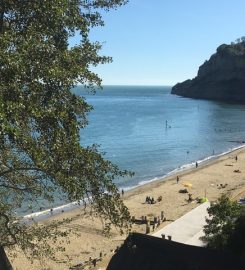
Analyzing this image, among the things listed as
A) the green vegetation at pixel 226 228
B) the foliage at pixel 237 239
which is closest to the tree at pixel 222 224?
the green vegetation at pixel 226 228

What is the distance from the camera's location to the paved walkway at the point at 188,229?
24953mm

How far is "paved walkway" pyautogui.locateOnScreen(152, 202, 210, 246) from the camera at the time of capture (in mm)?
24953

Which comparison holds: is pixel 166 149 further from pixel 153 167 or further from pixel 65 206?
pixel 65 206

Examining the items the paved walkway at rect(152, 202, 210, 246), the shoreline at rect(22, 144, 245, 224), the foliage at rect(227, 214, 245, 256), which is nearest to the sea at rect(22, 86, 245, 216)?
the shoreline at rect(22, 144, 245, 224)

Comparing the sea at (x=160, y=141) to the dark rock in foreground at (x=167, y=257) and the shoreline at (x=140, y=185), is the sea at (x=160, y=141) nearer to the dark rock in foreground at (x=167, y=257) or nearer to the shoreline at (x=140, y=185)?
the shoreline at (x=140, y=185)

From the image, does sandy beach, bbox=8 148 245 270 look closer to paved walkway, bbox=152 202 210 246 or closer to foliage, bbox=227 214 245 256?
paved walkway, bbox=152 202 210 246

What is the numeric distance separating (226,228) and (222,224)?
1337 millimetres

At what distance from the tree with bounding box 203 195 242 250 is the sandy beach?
6.82 m

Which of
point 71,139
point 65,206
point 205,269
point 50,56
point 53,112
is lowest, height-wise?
point 65,206

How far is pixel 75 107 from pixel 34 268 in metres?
21.0

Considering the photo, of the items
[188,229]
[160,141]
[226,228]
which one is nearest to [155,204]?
[188,229]

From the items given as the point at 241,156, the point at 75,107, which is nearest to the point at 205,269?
the point at 75,107

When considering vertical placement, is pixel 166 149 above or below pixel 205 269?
below

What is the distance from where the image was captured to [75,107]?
28.2 feet
